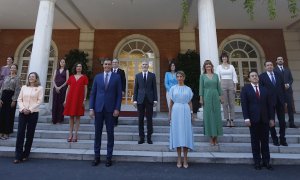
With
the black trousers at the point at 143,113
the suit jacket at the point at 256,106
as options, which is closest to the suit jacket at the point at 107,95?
the black trousers at the point at 143,113

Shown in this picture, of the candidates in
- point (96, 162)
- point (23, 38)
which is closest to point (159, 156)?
point (96, 162)

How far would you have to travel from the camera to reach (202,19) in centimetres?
723

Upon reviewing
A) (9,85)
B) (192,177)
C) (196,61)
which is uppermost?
(196,61)

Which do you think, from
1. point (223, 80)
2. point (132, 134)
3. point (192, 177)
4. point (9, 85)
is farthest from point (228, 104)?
point (9, 85)

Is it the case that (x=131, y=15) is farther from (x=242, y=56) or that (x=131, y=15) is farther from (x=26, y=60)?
(x=26, y=60)

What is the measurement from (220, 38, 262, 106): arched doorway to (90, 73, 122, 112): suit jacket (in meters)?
8.34

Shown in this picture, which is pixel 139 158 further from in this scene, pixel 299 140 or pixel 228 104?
pixel 299 140

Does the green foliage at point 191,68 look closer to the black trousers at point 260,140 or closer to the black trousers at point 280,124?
the black trousers at point 280,124

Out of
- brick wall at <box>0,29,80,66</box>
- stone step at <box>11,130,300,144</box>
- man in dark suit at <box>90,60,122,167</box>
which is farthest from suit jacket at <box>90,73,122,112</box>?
brick wall at <box>0,29,80,66</box>

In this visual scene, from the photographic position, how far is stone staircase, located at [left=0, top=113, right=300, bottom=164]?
418 centimetres

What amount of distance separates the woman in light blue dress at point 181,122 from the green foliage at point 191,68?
17.1 ft

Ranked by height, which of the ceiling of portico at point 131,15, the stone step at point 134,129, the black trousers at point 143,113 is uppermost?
the ceiling of portico at point 131,15

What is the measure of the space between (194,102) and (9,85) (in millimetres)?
6339

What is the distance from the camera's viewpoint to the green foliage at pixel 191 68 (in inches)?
372
